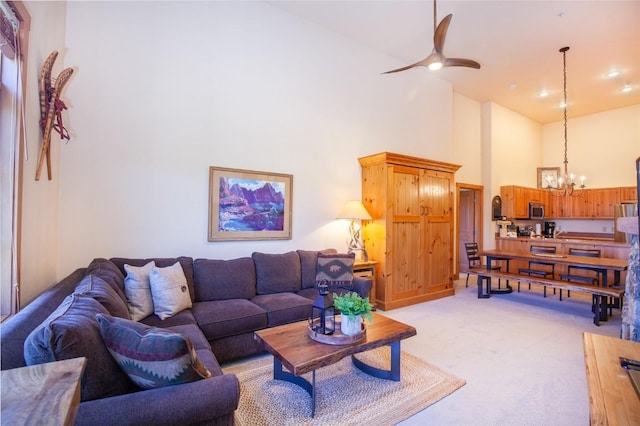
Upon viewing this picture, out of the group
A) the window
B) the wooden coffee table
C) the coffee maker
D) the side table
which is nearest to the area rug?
the wooden coffee table

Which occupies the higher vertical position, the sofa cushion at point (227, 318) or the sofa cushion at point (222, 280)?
the sofa cushion at point (222, 280)

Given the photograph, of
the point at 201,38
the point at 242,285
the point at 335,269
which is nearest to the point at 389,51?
the point at 201,38

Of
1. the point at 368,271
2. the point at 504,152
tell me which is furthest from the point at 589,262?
the point at 504,152

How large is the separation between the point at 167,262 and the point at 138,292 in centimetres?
51

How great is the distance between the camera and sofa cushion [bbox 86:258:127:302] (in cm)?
232

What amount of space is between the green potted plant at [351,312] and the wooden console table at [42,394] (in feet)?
5.15

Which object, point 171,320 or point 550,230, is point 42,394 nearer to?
point 171,320

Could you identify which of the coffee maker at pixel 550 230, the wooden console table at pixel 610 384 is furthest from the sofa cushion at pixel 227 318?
the coffee maker at pixel 550 230

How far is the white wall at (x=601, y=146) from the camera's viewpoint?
7.03m

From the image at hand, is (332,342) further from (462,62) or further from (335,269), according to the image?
(462,62)

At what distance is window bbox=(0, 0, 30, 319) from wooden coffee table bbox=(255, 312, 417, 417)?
1.64 metres

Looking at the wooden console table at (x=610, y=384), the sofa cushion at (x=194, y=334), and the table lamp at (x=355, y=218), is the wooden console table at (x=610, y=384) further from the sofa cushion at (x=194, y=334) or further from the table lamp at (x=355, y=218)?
the table lamp at (x=355, y=218)

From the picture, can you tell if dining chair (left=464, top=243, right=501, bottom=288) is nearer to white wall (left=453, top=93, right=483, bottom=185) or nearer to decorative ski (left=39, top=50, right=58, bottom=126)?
white wall (left=453, top=93, right=483, bottom=185)

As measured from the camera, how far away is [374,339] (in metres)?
2.23
